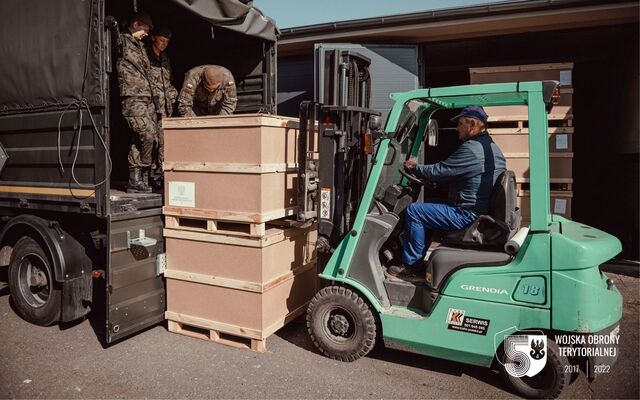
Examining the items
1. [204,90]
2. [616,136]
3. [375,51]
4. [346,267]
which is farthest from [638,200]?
[204,90]

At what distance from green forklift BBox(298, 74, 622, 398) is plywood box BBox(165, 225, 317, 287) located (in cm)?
40

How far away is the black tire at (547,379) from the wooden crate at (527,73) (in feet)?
13.4

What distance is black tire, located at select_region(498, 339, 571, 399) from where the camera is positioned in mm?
3254

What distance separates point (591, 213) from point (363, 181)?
697cm

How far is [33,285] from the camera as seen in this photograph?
15.8 ft

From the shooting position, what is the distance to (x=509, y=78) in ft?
21.1

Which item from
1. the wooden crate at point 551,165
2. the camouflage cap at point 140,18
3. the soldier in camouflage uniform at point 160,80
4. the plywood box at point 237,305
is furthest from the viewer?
the wooden crate at point 551,165

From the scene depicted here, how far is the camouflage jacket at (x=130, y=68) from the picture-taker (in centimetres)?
471

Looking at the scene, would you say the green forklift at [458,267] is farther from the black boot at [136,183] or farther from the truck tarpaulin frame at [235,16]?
the black boot at [136,183]

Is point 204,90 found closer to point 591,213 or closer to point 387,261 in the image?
Answer: point 387,261

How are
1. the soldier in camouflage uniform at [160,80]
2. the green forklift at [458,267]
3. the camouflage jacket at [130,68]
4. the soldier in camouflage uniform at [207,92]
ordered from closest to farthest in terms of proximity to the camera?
the green forklift at [458,267] < the camouflage jacket at [130,68] < the soldier in camouflage uniform at [207,92] < the soldier in camouflage uniform at [160,80]

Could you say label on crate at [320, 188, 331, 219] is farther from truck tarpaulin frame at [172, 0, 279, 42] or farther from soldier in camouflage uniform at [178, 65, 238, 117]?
truck tarpaulin frame at [172, 0, 279, 42]

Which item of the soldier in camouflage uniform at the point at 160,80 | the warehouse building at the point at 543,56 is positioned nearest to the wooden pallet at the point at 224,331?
the soldier in camouflage uniform at the point at 160,80

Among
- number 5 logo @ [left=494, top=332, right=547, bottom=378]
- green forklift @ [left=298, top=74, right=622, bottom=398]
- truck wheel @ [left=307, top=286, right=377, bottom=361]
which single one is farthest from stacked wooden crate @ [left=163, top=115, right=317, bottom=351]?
number 5 logo @ [left=494, top=332, right=547, bottom=378]
